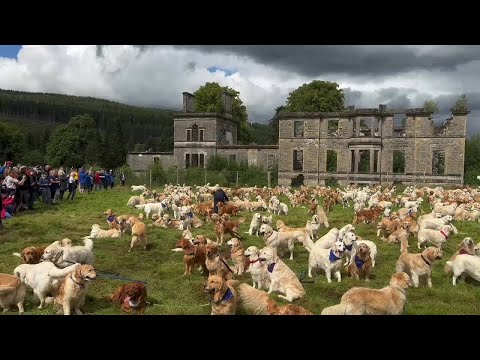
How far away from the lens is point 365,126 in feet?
165

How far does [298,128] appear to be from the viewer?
50938 millimetres

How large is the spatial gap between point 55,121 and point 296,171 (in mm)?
127515

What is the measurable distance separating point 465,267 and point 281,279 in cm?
415

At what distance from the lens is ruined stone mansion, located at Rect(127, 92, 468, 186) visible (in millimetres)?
45781

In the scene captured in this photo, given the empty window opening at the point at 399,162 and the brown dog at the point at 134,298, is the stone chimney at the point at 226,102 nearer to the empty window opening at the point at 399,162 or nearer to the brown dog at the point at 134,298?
the empty window opening at the point at 399,162

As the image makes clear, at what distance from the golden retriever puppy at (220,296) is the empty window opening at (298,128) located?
4522 centimetres

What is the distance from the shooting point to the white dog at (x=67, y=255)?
24.8 ft

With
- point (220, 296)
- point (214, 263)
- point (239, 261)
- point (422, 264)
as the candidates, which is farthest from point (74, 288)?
point (422, 264)

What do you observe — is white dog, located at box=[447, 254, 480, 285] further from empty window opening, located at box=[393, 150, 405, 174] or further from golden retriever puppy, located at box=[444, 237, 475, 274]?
empty window opening, located at box=[393, 150, 405, 174]

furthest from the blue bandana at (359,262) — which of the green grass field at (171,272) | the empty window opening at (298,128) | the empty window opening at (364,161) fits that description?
the empty window opening at (364,161)

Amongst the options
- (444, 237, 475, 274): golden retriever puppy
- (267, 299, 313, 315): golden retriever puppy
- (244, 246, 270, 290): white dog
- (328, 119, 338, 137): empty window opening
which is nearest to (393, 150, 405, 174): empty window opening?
(328, 119, 338, 137): empty window opening

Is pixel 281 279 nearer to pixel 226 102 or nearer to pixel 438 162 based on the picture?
pixel 438 162
